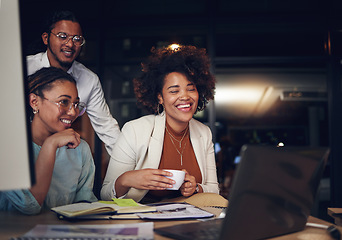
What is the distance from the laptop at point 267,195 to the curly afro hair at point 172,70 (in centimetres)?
143

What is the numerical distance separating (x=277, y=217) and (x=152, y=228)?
337 mm

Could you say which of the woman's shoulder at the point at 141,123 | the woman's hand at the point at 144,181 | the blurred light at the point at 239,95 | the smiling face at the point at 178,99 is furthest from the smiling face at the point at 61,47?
the blurred light at the point at 239,95

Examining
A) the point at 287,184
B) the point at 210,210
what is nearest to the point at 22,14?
the point at 287,184

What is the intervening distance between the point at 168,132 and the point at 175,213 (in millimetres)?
1076

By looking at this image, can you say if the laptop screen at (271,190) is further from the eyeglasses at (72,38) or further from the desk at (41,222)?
the eyeglasses at (72,38)

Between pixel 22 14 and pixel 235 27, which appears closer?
pixel 22 14

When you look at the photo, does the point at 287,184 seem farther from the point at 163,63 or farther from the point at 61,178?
A: the point at 163,63

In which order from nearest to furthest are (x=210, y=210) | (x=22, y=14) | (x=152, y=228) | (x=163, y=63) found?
1. (x=22, y=14)
2. (x=152, y=228)
3. (x=210, y=210)
4. (x=163, y=63)

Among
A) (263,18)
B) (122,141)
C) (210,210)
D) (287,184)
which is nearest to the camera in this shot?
(287,184)

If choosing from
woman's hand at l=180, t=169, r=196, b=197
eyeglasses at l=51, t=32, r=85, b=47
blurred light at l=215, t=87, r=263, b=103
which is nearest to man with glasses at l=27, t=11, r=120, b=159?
eyeglasses at l=51, t=32, r=85, b=47

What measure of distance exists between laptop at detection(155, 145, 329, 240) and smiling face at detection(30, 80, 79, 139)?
3.29ft

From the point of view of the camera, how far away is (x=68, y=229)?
91cm

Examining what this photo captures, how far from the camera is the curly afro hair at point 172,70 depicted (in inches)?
89.7

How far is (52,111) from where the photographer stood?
1742 mm
